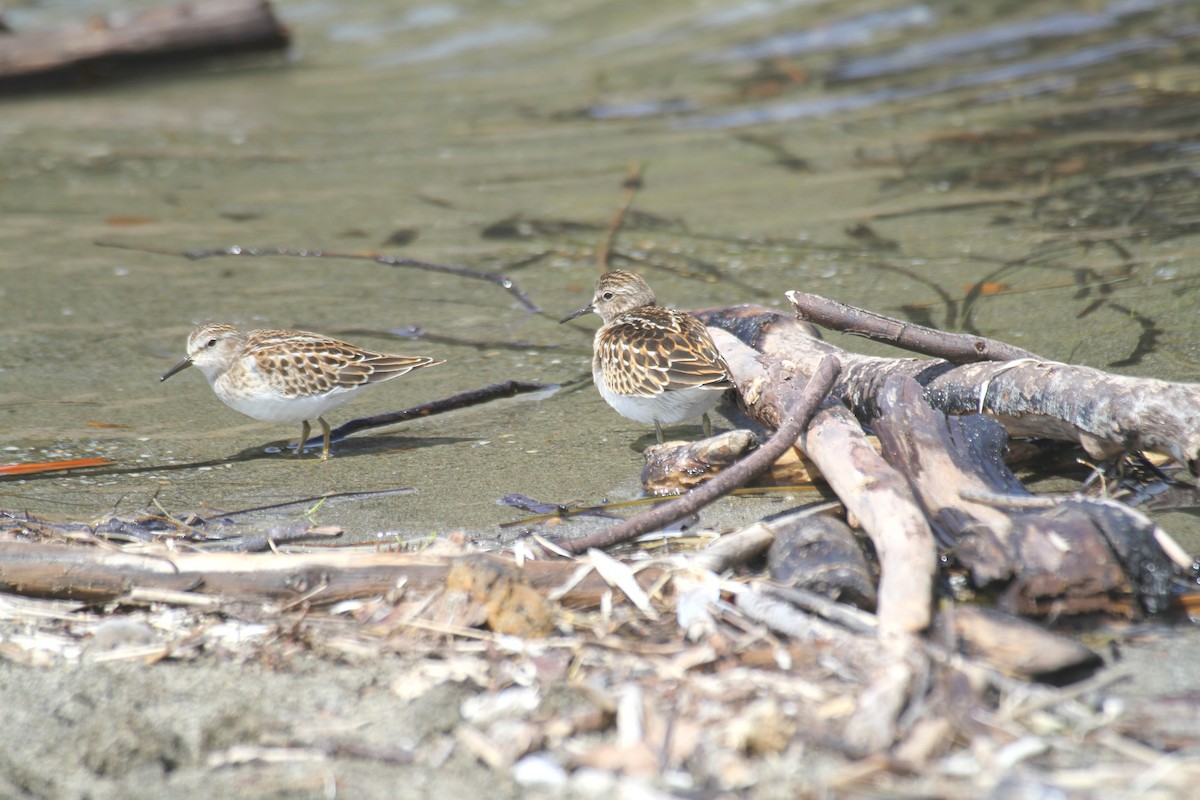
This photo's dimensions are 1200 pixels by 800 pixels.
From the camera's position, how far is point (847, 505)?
151 inches

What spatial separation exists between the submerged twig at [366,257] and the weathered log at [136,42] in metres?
4.63

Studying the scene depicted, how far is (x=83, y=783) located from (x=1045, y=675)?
2399 millimetres

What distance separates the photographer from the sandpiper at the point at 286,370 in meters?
5.70

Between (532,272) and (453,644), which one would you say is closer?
(453,644)

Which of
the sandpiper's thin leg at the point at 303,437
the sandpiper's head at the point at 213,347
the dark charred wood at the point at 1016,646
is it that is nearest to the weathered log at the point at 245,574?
the dark charred wood at the point at 1016,646

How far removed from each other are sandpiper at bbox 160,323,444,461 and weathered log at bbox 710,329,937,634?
6.39ft

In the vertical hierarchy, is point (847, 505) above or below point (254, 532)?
above

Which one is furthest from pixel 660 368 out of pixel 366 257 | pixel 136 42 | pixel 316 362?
pixel 136 42

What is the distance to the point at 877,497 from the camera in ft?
12.3

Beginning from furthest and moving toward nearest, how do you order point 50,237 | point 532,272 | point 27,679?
point 50,237 → point 532,272 → point 27,679

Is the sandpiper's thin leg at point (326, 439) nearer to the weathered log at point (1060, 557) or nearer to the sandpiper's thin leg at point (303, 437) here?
the sandpiper's thin leg at point (303, 437)

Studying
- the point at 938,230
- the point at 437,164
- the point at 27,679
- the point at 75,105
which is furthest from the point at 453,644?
the point at 75,105

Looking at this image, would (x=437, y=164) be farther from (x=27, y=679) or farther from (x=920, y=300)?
(x=27, y=679)

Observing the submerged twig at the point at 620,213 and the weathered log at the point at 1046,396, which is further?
the submerged twig at the point at 620,213
